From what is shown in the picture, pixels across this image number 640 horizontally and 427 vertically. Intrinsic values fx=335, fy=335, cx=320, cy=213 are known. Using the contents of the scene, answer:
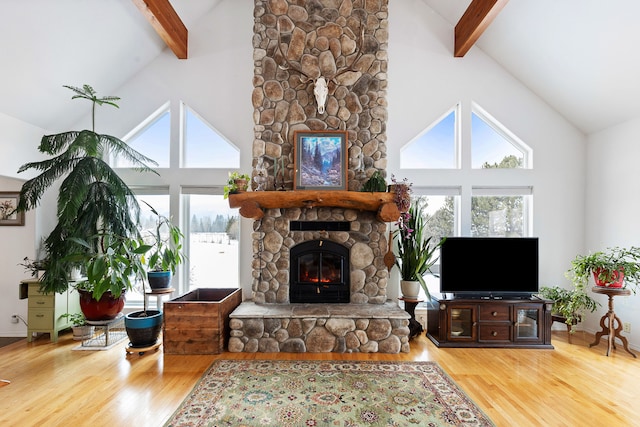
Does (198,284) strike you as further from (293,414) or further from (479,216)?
(479,216)

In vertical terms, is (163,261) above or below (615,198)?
below

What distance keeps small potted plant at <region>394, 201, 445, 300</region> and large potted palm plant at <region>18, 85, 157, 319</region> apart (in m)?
3.03

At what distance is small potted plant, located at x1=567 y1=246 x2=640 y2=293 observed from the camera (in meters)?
3.45

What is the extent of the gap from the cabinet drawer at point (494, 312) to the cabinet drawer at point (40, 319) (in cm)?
486

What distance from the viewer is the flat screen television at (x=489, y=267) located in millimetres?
3883

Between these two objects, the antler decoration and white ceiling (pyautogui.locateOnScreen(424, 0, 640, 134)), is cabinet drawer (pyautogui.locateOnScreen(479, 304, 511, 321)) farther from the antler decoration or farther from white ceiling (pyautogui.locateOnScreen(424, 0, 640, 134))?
the antler decoration

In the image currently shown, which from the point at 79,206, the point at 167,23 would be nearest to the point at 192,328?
the point at 79,206

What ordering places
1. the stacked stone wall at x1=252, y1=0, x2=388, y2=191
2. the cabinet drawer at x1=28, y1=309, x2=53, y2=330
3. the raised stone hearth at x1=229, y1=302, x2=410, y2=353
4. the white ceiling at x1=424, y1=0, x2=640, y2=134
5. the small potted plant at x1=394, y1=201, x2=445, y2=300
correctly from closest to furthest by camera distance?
1. the white ceiling at x1=424, y1=0, x2=640, y2=134
2. the raised stone hearth at x1=229, y1=302, x2=410, y2=353
3. the cabinet drawer at x1=28, y1=309, x2=53, y2=330
4. the small potted plant at x1=394, y1=201, x2=445, y2=300
5. the stacked stone wall at x1=252, y1=0, x2=388, y2=191

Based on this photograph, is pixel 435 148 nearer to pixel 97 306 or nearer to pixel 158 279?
pixel 158 279

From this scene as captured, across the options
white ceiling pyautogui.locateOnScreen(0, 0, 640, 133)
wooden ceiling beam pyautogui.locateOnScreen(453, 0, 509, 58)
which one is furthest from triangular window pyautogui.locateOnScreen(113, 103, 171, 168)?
wooden ceiling beam pyautogui.locateOnScreen(453, 0, 509, 58)

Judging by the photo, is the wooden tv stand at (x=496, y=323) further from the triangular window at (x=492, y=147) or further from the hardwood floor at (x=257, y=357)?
the triangular window at (x=492, y=147)

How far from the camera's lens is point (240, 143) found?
4520mm

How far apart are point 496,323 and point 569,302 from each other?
98 centimetres

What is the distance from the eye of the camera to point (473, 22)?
393 cm
